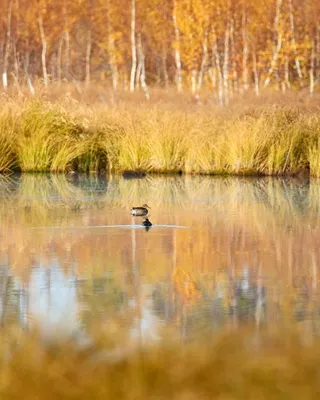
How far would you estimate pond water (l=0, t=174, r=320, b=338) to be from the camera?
5.13 meters

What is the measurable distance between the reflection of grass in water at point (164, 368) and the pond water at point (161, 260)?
0.26 meters

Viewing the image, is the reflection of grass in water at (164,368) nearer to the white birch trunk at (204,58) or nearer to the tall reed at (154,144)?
the tall reed at (154,144)

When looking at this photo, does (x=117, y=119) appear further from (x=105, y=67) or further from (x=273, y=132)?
(x=105, y=67)

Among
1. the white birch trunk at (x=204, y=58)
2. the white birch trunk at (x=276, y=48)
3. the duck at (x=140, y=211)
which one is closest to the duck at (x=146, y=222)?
the duck at (x=140, y=211)

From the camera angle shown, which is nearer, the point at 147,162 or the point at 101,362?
the point at 101,362

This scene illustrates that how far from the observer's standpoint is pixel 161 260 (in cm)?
690

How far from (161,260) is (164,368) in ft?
9.16

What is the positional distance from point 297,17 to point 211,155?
31.0m

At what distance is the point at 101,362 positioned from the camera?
165 inches

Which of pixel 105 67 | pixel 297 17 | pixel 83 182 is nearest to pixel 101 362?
pixel 83 182

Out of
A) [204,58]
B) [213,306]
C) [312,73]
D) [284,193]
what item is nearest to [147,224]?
[213,306]

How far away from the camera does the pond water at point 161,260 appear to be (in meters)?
5.13

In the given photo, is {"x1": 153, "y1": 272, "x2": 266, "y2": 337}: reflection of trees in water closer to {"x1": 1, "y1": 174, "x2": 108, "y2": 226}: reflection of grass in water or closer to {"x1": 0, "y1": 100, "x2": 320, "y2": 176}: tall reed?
{"x1": 1, "y1": 174, "x2": 108, "y2": 226}: reflection of grass in water

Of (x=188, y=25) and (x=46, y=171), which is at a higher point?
(x=188, y=25)
